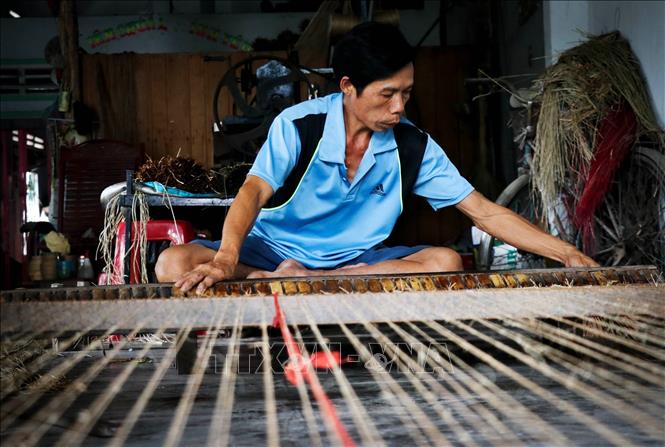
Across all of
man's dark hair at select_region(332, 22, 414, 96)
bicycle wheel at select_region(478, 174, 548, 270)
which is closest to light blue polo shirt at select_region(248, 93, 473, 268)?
man's dark hair at select_region(332, 22, 414, 96)

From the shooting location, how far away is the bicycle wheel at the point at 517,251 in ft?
12.7

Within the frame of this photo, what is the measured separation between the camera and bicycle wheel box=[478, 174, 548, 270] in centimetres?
387

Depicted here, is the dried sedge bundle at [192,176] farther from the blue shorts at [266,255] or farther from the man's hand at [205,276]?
the man's hand at [205,276]

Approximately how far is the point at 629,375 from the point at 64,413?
1199mm

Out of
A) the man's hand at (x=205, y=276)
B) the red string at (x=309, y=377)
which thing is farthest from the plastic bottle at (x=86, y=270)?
the man's hand at (x=205, y=276)

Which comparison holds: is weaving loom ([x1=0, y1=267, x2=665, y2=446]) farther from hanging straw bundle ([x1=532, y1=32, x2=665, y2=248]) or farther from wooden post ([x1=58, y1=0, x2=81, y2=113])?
wooden post ([x1=58, y1=0, x2=81, y2=113])

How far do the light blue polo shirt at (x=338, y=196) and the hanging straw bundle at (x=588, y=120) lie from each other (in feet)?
3.28

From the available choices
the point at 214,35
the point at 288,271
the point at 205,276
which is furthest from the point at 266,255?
the point at 214,35

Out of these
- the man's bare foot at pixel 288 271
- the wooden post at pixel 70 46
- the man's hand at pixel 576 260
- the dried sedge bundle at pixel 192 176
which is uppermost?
the wooden post at pixel 70 46

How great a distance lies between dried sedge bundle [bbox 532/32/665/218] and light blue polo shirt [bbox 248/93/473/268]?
1.01 m

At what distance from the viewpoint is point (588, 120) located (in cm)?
329

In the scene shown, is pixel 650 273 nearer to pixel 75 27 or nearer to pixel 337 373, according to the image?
pixel 337 373

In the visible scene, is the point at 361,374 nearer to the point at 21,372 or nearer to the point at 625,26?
the point at 21,372

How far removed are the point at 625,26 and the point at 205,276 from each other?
2.62m
